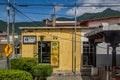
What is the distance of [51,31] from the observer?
31.7 meters

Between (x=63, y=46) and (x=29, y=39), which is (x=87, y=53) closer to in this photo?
(x=63, y=46)

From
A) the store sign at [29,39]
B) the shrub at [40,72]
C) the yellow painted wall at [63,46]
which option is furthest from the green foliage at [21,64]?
the yellow painted wall at [63,46]

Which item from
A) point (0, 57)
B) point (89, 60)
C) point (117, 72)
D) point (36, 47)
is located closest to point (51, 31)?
point (36, 47)

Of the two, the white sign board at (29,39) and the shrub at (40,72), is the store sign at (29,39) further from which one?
the shrub at (40,72)

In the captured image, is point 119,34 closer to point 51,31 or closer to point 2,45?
point 51,31

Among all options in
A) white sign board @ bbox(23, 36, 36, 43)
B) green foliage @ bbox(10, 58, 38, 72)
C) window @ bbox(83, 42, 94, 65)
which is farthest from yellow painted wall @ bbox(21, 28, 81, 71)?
green foliage @ bbox(10, 58, 38, 72)

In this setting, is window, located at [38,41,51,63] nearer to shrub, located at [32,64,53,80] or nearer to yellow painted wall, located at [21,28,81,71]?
yellow painted wall, located at [21,28,81,71]

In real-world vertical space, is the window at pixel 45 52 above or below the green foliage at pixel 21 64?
above

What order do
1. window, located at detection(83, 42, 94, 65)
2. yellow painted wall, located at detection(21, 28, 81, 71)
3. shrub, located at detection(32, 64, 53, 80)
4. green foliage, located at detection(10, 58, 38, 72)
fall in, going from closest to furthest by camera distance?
shrub, located at detection(32, 64, 53, 80), green foliage, located at detection(10, 58, 38, 72), window, located at detection(83, 42, 94, 65), yellow painted wall, located at detection(21, 28, 81, 71)

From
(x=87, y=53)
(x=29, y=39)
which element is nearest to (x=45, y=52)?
(x=29, y=39)

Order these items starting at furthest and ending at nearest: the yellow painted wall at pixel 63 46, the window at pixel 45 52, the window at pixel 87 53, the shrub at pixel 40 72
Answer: the window at pixel 45 52 < the yellow painted wall at pixel 63 46 < the window at pixel 87 53 < the shrub at pixel 40 72

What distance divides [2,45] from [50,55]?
44301 millimetres

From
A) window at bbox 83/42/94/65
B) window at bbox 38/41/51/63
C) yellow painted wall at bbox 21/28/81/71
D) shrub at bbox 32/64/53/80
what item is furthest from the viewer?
window at bbox 38/41/51/63

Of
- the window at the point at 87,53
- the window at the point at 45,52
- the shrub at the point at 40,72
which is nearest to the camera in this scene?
the shrub at the point at 40,72
